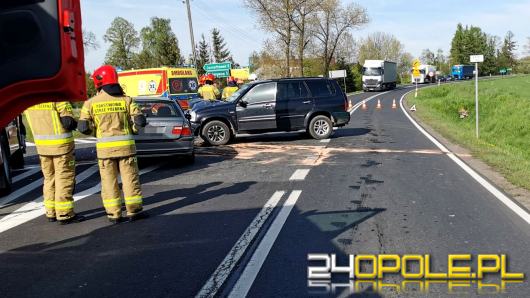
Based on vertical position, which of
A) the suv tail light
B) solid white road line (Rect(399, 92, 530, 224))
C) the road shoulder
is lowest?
the road shoulder

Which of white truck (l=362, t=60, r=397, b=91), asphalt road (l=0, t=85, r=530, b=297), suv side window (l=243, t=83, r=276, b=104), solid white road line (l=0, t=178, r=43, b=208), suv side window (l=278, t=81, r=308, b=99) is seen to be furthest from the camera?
white truck (l=362, t=60, r=397, b=91)

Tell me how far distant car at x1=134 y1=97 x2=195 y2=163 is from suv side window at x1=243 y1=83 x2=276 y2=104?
4007 mm

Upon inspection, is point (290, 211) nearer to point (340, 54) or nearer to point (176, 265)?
point (176, 265)

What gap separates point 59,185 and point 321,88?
1003 centimetres

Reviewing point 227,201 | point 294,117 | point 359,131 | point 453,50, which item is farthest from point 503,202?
point 453,50

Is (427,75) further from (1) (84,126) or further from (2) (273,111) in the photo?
(1) (84,126)

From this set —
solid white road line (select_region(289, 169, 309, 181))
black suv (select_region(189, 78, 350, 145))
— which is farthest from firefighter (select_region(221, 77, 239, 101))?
solid white road line (select_region(289, 169, 309, 181))

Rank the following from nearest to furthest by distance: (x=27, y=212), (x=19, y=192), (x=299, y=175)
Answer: (x=27, y=212) < (x=19, y=192) < (x=299, y=175)

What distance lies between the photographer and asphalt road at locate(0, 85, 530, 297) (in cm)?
414

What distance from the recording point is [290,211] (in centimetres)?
647

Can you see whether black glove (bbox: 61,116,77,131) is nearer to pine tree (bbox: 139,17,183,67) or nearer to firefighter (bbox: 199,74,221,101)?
firefighter (bbox: 199,74,221,101)

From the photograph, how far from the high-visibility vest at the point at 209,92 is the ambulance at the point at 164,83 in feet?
23.4

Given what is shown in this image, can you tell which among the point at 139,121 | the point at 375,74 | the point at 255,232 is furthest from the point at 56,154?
the point at 375,74

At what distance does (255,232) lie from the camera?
5.54 meters
